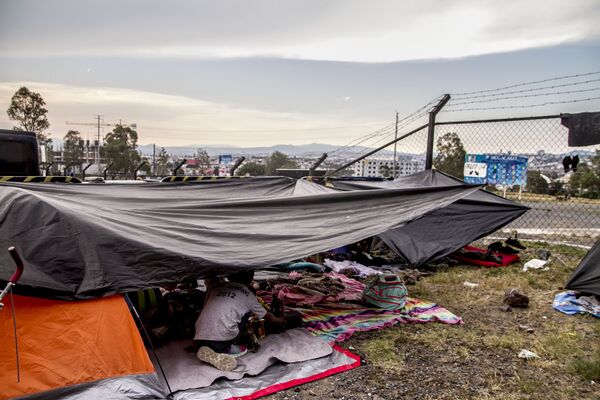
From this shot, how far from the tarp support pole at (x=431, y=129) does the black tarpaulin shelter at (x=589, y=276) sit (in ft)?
12.1

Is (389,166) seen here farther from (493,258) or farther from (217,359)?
(217,359)

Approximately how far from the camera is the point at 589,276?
525cm

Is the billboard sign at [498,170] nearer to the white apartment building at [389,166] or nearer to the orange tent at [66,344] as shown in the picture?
the white apartment building at [389,166]

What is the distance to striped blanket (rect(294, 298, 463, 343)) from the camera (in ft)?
14.8

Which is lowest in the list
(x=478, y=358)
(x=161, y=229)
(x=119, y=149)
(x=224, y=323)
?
(x=478, y=358)

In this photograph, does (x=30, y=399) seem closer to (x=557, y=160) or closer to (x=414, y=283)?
(x=414, y=283)

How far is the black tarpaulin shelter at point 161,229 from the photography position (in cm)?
303

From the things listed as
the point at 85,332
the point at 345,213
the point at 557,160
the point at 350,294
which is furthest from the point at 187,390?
the point at 557,160

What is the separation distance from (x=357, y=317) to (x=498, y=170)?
5.88 metres

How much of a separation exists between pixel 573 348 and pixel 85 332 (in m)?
4.27

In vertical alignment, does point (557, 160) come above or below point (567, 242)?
above

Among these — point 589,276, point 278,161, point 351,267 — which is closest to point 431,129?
point 351,267

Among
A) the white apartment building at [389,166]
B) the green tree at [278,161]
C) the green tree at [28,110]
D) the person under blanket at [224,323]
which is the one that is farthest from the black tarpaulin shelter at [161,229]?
the green tree at [278,161]

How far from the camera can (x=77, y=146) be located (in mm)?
53812
